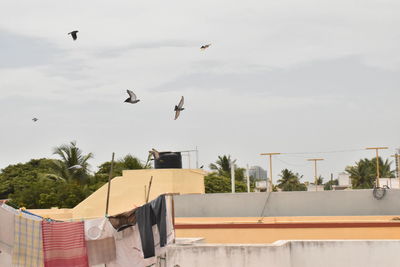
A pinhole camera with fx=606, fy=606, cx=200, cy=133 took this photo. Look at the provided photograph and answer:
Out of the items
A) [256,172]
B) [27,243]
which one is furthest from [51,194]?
[256,172]

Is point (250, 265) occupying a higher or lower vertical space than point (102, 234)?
lower

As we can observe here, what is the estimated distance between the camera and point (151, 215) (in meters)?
11.5

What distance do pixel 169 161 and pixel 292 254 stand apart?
1311 cm

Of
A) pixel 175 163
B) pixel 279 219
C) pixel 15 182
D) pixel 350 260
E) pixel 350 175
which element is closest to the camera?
→ pixel 350 260

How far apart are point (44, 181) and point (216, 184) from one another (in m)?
11.4

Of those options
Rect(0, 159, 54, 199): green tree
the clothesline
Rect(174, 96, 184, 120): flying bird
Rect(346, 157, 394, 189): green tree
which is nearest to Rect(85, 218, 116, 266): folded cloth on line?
the clothesline

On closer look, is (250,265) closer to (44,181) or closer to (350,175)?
(44,181)

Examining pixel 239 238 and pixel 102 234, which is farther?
pixel 239 238

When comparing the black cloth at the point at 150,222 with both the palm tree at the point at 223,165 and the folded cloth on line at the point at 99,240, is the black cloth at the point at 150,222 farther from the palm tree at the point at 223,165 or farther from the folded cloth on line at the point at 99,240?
the palm tree at the point at 223,165

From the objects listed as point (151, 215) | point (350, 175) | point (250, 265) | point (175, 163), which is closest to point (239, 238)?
point (250, 265)

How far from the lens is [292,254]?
12102 mm

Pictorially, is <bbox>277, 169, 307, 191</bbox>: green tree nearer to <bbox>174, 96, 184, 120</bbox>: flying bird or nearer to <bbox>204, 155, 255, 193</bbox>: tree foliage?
<bbox>204, 155, 255, 193</bbox>: tree foliage

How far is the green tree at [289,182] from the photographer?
75938 mm

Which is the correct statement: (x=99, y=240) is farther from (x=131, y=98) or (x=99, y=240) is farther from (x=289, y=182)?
(x=289, y=182)
